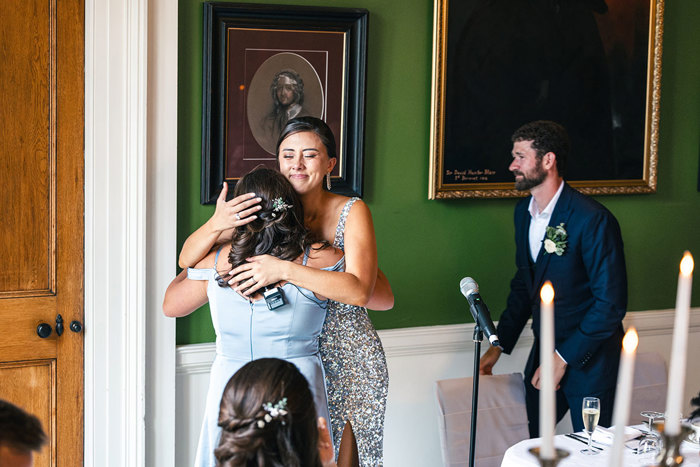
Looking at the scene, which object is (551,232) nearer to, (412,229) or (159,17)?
(412,229)

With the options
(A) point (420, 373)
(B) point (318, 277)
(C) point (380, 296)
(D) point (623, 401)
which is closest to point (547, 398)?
(D) point (623, 401)

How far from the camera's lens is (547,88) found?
3670 millimetres

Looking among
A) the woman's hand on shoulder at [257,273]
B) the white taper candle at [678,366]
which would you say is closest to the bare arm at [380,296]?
the woman's hand on shoulder at [257,273]

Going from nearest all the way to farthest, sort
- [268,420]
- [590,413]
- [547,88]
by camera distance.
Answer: [268,420] → [590,413] → [547,88]

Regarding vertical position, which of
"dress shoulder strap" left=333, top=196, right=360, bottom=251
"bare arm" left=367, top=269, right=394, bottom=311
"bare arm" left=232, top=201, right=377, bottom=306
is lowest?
"bare arm" left=367, top=269, right=394, bottom=311

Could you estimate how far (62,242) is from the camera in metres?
3.01

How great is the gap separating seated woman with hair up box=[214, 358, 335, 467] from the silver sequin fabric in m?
1.06

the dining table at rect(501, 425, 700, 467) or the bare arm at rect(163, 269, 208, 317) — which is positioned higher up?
the bare arm at rect(163, 269, 208, 317)

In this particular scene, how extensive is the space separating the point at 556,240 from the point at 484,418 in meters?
0.76

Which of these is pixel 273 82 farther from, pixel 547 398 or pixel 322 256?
pixel 547 398

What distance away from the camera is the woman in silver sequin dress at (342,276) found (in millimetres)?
2535

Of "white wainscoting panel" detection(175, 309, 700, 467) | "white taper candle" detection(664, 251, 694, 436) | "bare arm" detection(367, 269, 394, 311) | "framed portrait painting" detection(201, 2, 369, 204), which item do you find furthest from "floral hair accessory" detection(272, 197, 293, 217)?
"white taper candle" detection(664, 251, 694, 436)

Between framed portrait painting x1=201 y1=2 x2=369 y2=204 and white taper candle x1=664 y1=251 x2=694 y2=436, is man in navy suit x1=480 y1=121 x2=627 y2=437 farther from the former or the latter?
white taper candle x1=664 y1=251 x2=694 y2=436

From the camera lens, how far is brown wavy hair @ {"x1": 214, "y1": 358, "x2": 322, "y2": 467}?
4.93 feet
